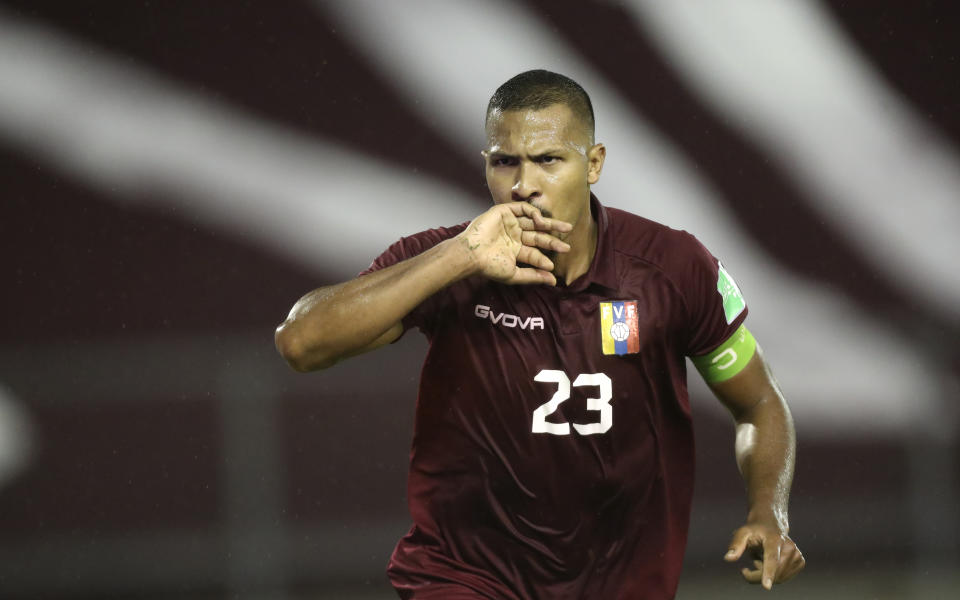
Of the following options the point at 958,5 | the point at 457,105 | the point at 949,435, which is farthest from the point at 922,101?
the point at 457,105

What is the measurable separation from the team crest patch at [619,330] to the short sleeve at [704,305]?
0.58ft

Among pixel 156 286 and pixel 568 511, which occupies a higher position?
pixel 156 286

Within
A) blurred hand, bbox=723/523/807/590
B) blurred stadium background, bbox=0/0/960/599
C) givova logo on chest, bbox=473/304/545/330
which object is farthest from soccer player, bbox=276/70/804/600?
blurred stadium background, bbox=0/0/960/599

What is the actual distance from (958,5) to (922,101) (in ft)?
2.06

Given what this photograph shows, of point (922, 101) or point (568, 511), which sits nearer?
point (568, 511)

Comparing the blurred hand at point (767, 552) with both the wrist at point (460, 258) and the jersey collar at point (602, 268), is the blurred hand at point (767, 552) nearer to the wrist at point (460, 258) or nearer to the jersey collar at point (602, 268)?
the jersey collar at point (602, 268)

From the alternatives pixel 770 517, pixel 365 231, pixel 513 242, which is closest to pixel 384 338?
pixel 513 242

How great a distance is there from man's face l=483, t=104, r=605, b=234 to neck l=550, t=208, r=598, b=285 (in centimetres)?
7

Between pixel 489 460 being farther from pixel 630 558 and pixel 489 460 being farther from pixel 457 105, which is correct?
pixel 457 105

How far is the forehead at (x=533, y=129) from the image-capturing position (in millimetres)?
3359

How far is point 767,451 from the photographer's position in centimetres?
349

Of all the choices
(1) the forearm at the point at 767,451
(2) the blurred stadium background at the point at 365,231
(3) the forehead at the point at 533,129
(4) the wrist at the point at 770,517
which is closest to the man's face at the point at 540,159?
(3) the forehead at the point at 533,129

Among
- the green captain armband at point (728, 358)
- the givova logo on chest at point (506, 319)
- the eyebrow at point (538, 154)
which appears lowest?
the green captain armband at point (728, 358)

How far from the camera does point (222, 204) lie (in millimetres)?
6996
